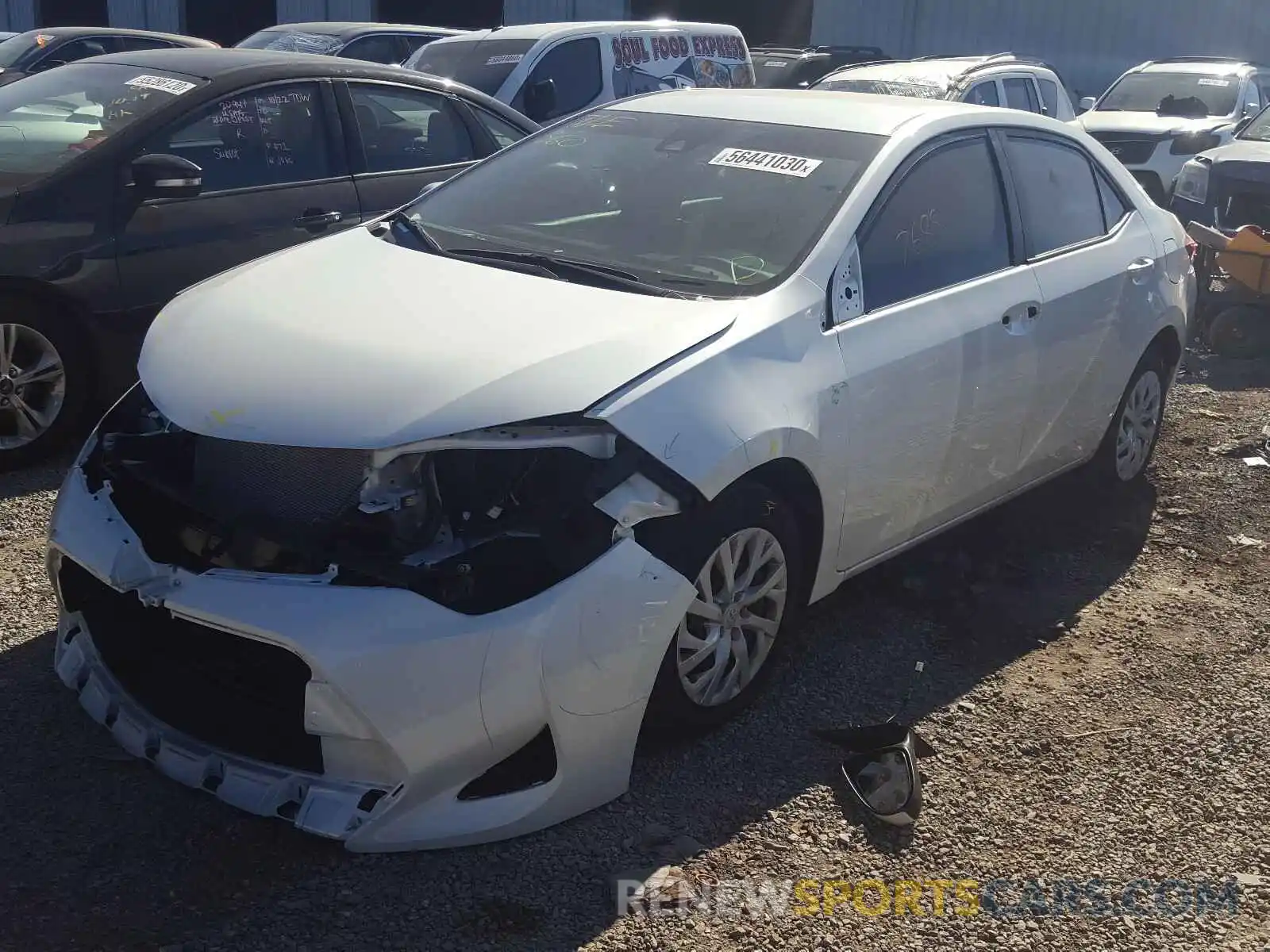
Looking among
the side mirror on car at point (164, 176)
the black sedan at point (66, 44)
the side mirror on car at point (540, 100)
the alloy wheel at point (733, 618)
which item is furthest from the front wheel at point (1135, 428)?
the black sedan at point (66, 44)

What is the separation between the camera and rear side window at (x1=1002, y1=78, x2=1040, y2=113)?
11.7m

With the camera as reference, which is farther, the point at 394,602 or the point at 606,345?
the point at 606,345

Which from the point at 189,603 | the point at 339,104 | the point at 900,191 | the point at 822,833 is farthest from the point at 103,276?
the point at 822,833

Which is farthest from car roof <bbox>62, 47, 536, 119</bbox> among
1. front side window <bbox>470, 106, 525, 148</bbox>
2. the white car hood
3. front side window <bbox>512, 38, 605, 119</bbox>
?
front side window <bbox>512, 38, 605, 119</bbox>

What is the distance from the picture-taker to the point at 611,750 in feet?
10.4

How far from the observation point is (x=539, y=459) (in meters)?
3.25

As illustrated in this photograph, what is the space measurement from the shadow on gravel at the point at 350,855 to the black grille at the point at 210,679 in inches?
9.7

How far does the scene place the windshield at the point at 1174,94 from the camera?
13.2 m

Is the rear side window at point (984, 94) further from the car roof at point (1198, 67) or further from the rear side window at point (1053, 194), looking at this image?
the rear side window at point (1053, 194)

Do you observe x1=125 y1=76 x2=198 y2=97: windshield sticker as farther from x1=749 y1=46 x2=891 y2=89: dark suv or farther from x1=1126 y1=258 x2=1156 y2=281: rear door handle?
x1=749 y1=46 x2=891 y2=89: dark suv

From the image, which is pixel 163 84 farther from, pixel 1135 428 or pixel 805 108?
pixel 1135 428

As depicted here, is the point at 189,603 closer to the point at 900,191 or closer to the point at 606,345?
the point at 606,345

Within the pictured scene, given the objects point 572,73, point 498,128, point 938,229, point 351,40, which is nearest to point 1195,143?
point 572,73

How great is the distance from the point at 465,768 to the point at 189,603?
0.72 metres
